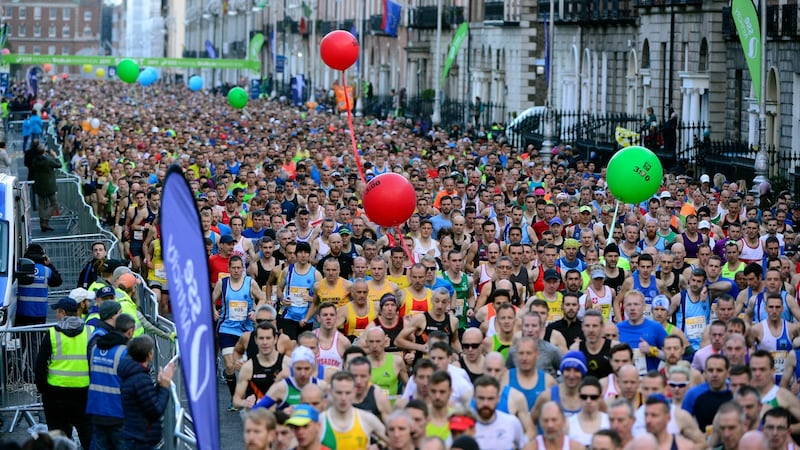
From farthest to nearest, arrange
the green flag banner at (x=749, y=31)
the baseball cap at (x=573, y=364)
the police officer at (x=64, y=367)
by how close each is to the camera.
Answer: the green flag banner at (x=749, y=31), the police officer at (x=64, y=367), the baseball cap at (x=573, y=364)

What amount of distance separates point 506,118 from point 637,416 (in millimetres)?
48122

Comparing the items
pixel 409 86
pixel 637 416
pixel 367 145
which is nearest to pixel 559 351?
pixel 637 416

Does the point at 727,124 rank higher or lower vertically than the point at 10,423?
higher

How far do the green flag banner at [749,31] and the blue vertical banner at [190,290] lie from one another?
18726mm

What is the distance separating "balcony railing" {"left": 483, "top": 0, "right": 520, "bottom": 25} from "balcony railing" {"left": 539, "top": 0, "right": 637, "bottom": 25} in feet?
14.7

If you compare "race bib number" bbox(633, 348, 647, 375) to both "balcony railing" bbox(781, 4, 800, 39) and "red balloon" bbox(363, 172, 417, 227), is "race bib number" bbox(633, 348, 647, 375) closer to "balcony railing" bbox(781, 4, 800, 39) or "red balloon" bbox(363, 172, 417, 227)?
"red balloon" bbox(363, 172, 417, 227)

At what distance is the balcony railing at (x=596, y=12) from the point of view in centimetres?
4519

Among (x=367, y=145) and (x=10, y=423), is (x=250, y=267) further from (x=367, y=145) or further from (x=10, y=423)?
(x=367, y=145)

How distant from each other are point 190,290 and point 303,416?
140 centimetres

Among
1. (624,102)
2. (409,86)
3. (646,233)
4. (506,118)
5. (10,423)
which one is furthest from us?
(409,86)

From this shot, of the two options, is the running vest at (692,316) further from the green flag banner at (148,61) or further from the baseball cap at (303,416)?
the green flag banner at (148,61)

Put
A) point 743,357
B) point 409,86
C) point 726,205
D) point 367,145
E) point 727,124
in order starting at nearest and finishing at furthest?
point 743,357 < point 726,205 < point 367,145 < point 727,124 < point 409,86

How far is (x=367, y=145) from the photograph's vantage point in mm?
34906

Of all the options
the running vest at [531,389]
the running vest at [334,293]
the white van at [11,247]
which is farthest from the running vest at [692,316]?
the white van at [11,247]
